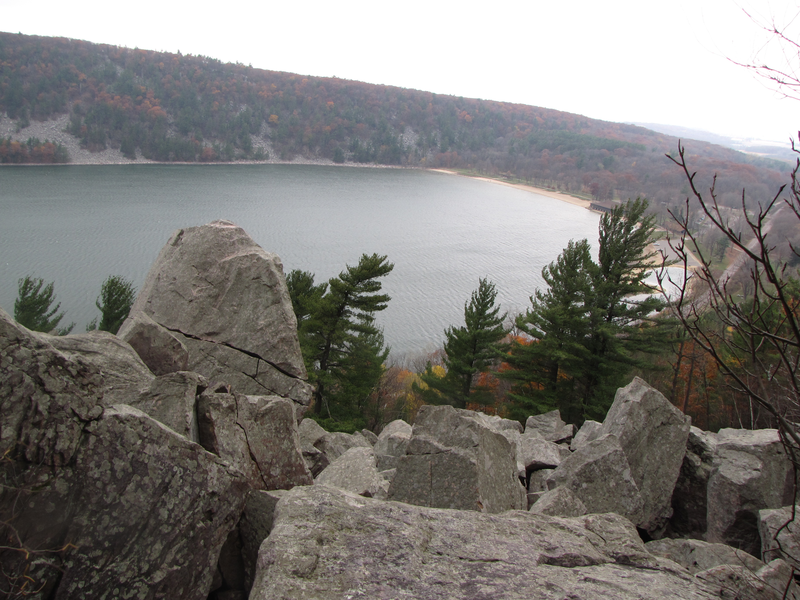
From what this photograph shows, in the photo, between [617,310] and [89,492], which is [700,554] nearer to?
[89,492]

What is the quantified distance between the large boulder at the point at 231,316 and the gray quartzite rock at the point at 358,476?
2108 mm

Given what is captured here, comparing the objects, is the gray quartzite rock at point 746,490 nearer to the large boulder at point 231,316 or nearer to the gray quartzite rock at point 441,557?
the gray quartzite rock at point 441,557

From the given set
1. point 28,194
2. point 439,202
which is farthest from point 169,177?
point 439,202

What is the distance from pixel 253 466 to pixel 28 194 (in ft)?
291

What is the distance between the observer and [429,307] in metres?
47.2

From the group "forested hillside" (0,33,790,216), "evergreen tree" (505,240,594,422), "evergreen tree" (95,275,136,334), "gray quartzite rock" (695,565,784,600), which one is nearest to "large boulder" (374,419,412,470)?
"gray quartzite rock" (695,565,784,600)

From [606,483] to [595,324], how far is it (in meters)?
15.5

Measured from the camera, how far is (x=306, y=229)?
222 feet

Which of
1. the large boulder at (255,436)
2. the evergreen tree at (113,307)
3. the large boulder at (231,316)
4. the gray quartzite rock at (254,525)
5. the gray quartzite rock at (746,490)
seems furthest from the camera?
the evergreen tree at (113,307)

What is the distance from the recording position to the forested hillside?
462 ft

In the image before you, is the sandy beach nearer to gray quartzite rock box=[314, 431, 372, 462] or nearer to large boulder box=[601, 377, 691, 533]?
gray quartzite rock box=[314, 431, 372, 462]

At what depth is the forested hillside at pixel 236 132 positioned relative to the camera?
462 feet

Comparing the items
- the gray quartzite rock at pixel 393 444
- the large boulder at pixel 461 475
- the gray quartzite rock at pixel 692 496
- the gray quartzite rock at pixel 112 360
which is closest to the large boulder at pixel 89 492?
the gray quartzite rock at pixel 112 360

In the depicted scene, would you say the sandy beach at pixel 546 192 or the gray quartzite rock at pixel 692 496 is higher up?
the sandy beach at pixel 546 192
